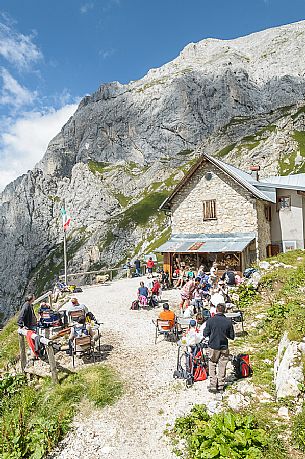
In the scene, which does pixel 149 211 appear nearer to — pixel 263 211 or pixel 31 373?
pixel 263 211

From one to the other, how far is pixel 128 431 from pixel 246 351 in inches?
187

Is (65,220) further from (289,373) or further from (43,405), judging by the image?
(289,373)

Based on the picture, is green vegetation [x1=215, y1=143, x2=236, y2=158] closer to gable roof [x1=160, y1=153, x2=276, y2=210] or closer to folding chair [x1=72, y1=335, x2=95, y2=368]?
gable roof [x1=160, y1=153, x2=276, y2=210]

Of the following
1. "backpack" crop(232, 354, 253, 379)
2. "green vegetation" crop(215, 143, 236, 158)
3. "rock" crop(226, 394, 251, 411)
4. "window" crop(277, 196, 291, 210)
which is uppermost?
"green vegetation" crop(215, 143, 236, 158)

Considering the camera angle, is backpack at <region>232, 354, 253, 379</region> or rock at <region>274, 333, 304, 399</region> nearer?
rock at <region>274, 333, 304, 399</region>

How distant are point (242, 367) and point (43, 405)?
544 centimetres

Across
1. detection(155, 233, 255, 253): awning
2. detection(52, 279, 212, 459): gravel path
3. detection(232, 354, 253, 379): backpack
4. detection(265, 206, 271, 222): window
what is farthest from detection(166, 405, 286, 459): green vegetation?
detection(265, 206, 271, 222): window

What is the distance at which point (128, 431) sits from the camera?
7535mm

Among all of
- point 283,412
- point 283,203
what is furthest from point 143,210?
point 283,412

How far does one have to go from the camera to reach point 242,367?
9008 mm

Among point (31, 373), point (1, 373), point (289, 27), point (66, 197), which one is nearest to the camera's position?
point (31, 373)

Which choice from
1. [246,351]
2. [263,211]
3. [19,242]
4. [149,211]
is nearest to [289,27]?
[149,211]

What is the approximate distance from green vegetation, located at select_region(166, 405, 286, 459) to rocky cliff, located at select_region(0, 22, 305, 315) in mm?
85544

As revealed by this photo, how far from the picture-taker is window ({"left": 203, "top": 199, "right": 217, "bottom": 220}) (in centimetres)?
2672
